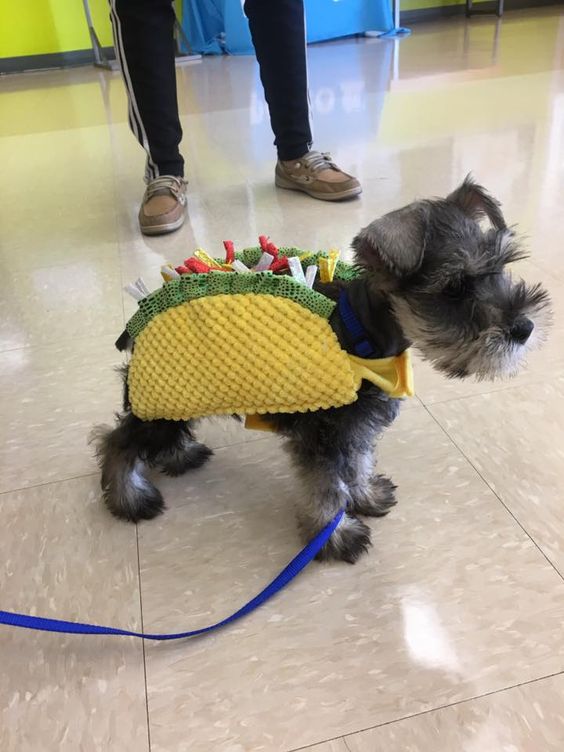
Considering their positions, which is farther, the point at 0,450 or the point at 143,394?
the point at 0,450

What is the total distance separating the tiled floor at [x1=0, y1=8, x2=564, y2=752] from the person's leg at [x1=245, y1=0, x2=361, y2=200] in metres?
0.28

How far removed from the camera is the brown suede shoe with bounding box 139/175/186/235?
2482 mm

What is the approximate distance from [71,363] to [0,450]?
0.36m

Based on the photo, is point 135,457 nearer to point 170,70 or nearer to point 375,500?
point 375,500

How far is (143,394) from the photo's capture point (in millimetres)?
1130

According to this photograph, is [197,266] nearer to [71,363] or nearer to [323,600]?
[323,600]

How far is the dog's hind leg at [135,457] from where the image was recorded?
125cm

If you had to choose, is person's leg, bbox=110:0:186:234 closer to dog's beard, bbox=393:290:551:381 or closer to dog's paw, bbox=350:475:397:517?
dog's paw, bbox=350:475:397:517

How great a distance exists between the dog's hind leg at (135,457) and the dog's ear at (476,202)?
2.14 feet

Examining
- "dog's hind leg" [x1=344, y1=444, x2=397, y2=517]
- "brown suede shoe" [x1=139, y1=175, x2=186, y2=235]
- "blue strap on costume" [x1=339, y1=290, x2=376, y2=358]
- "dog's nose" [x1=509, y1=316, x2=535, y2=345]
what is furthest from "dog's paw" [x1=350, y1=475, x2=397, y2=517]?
"brown suede shoe" [x1=139, y1=175, x2=186, y2=235]

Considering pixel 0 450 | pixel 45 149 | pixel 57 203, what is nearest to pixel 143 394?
pixel 0 450

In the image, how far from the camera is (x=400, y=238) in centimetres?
94

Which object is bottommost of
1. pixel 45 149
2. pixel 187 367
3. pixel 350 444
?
pixel 45 149

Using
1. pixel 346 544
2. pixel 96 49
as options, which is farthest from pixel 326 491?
pixel 96 49
